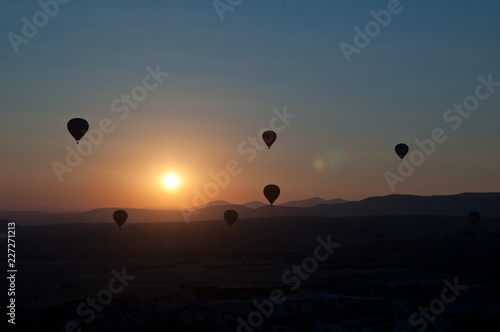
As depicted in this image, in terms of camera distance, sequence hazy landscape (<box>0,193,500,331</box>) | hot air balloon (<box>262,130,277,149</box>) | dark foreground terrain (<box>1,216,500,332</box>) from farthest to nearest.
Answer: hot air balloon (<box>262,130,277,149</box>)
hazy landscape (<box>0,193,500,331</box>)
dark foreground terrain (<box>1,216,500,332</box>)

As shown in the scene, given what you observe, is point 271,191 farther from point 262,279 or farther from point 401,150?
point 401,150

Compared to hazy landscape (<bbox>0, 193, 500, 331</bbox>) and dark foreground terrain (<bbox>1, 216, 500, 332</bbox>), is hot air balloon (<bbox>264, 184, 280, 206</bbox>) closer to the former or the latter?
dark foreground terrain (<bbox>1, 216, 500, 332</bbox>)

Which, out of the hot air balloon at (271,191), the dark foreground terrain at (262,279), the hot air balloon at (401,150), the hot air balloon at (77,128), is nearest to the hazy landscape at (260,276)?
the dark foreground terrain at (262,279)

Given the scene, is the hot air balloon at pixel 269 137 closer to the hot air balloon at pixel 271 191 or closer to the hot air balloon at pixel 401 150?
the hot air balloon at pixel 271 191

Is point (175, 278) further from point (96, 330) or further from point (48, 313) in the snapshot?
point (96, 330)

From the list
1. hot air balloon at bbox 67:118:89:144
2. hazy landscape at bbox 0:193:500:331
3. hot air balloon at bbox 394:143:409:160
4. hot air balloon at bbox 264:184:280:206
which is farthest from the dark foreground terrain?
hot air balloon at bbox 67:118:89:144

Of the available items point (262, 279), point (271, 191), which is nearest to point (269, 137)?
point (271, 191)

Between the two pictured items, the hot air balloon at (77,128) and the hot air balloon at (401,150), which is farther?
the hot air balloon at (401,150)
